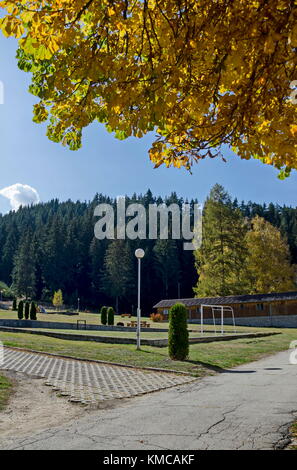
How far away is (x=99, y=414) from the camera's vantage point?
568 centimetres

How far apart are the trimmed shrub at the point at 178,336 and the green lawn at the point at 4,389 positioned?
520cm

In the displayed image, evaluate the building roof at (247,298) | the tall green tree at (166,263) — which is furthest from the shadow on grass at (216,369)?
the tall green tree at (166,263)

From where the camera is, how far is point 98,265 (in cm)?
8638

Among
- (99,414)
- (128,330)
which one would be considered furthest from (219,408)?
(128,330)

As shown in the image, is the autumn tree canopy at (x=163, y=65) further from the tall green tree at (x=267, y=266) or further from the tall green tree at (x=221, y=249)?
the tall green tree at (x=267, y=266)

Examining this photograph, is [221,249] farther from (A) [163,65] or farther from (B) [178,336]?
(A) [163,65]

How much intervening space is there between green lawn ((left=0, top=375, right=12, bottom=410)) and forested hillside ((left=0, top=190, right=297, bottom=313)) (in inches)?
2668

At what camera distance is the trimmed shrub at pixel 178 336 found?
11.8 m

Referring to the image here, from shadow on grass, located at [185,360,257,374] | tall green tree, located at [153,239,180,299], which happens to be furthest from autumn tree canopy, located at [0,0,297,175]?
tall green tree, located at [153,239,180,299]

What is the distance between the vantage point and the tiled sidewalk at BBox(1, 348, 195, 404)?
7.28m

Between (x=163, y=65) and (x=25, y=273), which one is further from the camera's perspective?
(x=25, y=273)

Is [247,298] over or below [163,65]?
below

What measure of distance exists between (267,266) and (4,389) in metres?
41.3

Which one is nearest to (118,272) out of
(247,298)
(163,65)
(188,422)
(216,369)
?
(247,298)
